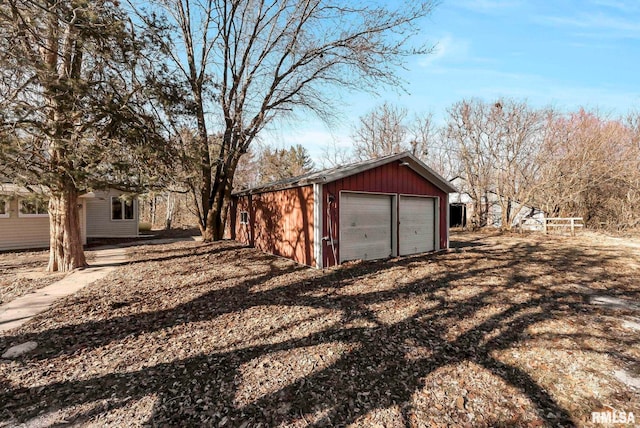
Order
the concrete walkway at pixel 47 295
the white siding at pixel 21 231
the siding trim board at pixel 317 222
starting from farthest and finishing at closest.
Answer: the white siding at pixel 21 231 → the siding trim board at pixel 317 222 → the concrete walkway at pixel 47 295

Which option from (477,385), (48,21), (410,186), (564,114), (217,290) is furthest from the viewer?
(564,114)

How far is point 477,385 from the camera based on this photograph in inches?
114

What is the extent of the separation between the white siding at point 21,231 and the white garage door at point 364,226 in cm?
1230

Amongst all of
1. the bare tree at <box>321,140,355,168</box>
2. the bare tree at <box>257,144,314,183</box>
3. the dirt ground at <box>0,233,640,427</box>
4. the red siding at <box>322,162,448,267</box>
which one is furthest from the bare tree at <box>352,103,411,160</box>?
the dirt ground at <box>0,233,640,427</box>

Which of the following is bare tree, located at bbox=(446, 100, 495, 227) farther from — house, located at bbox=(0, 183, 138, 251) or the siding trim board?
house, located at bbox=(0, 183, 138, 251)

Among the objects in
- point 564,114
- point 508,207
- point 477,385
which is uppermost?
point 564,114

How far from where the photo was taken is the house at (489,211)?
21.9m

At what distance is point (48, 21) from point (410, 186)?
9239 mm

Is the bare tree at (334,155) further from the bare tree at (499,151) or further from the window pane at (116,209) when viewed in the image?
the window pane at (116,209)

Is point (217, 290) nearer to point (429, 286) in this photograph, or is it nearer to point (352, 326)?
point (352, 326)

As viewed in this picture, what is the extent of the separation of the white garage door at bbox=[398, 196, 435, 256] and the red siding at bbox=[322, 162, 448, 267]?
13.5 inches

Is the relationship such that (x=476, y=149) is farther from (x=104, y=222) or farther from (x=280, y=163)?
(x=104, y=222)

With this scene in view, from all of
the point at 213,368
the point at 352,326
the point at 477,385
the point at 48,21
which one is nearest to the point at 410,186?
the point at 352,326

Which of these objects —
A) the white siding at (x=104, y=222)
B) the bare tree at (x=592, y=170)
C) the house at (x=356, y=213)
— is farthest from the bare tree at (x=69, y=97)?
the bare tree at (x=592, y=170)
